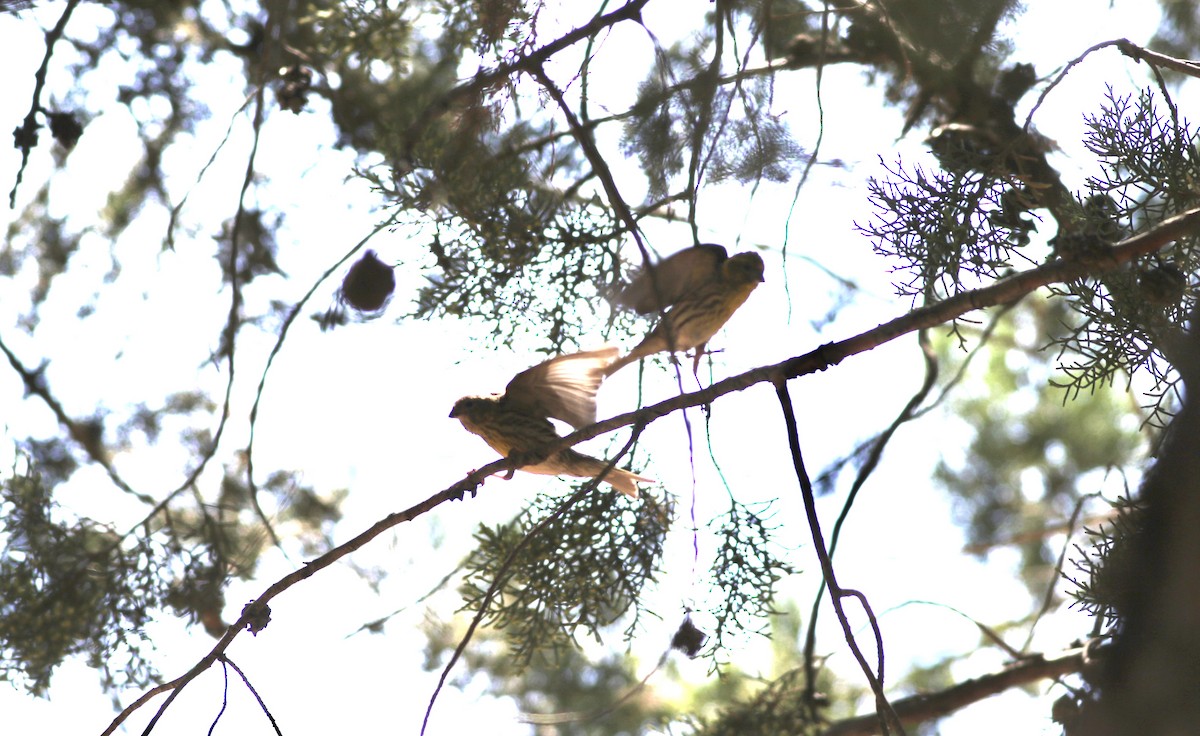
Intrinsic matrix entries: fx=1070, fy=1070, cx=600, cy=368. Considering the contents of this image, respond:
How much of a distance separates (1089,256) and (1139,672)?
2.03ft

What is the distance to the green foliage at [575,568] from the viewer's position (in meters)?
1.70

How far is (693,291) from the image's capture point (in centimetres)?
173

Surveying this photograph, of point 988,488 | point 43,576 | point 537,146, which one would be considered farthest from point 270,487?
point 988,488

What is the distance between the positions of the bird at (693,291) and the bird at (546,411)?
0.06m

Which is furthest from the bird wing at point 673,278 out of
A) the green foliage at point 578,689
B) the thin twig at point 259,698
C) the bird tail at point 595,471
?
the green foliage at point 578,689

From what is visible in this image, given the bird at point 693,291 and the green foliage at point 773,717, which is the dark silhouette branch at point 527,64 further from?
the green foliage at point 773,717

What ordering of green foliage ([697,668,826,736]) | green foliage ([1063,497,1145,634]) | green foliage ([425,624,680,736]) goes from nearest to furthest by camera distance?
green foliage ([1063,497,1145,634]) → green foliage ([697,668,826,736]) → green foliage ([425,624,680,736])

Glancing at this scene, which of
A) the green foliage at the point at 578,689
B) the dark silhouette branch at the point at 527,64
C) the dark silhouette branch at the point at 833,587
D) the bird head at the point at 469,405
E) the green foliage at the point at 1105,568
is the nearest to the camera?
the dark silhouette branch at the point at 833,587

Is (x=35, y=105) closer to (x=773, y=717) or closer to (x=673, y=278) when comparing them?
(x=673, y=278)

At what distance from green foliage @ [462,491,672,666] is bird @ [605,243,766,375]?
24 centimetres

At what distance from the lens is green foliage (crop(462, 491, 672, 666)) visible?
1695 mm

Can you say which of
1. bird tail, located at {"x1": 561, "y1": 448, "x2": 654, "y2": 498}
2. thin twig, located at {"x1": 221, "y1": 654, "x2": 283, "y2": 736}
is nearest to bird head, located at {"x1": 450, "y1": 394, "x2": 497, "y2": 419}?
bird tail, located at {"x1": 561, "y1": 448, "x2": 654, "y2": 498}

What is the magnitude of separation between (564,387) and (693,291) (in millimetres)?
272

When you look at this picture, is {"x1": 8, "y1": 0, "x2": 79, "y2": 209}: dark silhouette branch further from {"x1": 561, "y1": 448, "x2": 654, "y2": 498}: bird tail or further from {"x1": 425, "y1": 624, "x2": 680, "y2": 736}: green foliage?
{"x1": 425, "y1": 624, "x2": 680, "y2": 736}: green foliage
